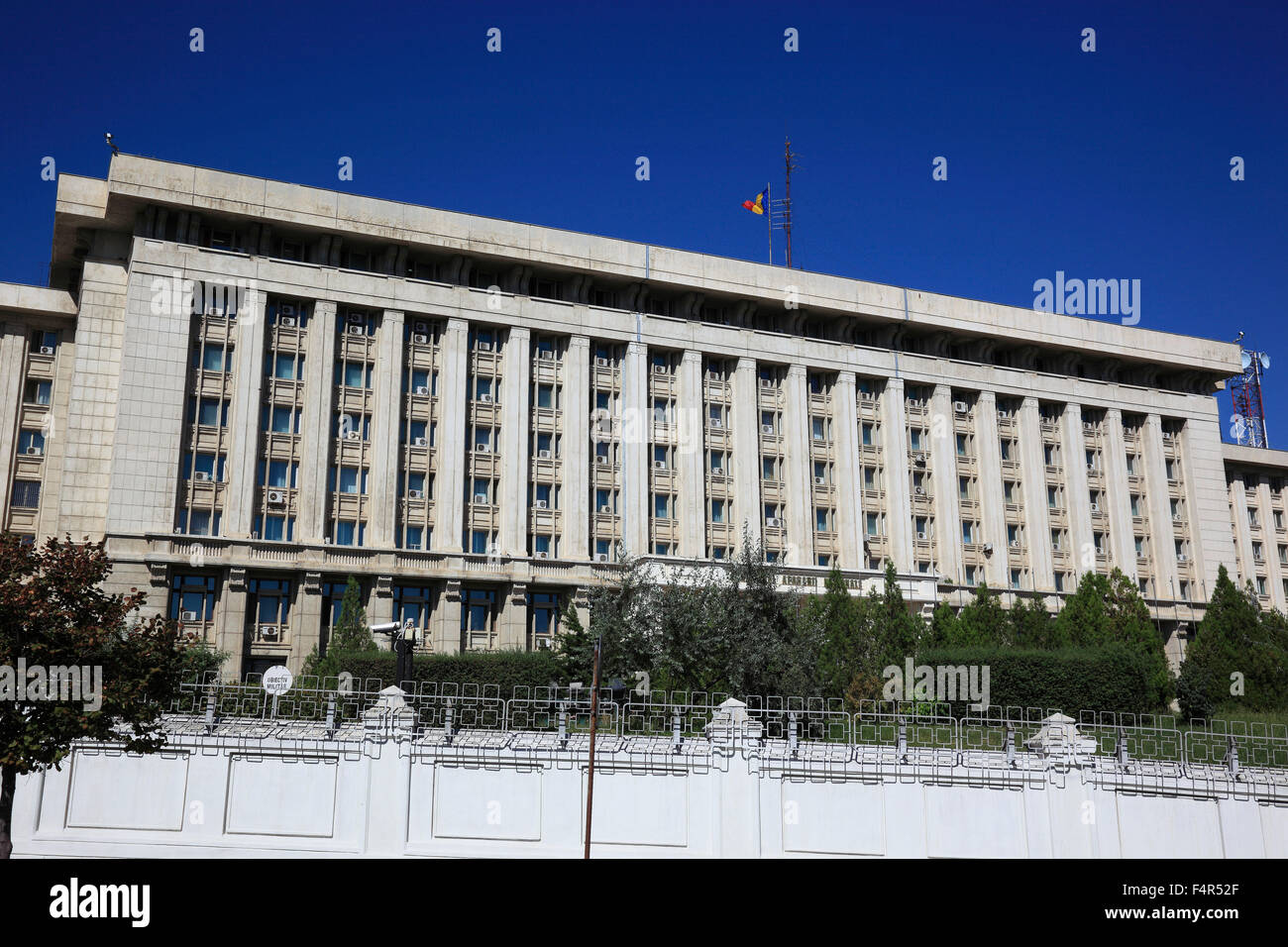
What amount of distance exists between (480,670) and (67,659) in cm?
1544

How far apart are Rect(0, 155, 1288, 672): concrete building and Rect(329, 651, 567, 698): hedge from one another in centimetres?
1030

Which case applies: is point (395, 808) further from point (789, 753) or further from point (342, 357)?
point (342, 357)

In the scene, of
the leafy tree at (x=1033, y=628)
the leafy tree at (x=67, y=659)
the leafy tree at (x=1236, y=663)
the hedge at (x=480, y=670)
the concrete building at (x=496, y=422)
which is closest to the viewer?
the leafy tree at (x=67, y=659)

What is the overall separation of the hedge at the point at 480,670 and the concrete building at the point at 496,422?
10303mm

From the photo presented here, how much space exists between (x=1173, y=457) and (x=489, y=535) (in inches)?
1637

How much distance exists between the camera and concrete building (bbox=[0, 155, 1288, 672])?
44.6 meters

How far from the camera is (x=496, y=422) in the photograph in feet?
165

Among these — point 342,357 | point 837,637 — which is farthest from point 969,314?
point 342,357

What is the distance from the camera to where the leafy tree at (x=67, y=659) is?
18.6 m

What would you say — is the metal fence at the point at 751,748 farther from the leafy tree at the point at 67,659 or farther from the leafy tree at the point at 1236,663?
the leafy tree at the point at 1236,663

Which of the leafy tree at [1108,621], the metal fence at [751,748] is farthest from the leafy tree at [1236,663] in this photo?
the metal fence at [751,748]

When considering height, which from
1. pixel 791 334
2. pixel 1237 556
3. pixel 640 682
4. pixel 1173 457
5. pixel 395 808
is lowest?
pixel 395 808

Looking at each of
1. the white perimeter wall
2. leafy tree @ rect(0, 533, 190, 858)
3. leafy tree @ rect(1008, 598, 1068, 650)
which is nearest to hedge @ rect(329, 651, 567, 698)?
the white perimeter wall
